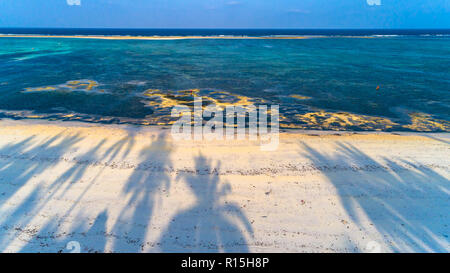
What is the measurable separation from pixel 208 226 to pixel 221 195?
1313 millimetres

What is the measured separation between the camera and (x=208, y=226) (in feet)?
20.6

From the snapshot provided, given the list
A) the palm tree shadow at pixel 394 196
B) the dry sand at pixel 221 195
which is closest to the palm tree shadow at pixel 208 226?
the dry sand at pixel 221 195

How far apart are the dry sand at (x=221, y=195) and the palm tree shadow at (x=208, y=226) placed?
1.1 inches

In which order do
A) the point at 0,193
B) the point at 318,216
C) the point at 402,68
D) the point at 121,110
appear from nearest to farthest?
the point at 318,216 < the point at 0,193 < the point at 121,110 < the point at 402,68

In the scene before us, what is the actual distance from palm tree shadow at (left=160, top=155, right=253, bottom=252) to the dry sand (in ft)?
0.09

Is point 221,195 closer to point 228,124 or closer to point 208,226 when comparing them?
point 208,226

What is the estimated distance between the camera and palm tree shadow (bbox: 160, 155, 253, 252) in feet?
18.8

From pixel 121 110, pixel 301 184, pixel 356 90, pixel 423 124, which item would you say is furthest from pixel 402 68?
pixel 121 110

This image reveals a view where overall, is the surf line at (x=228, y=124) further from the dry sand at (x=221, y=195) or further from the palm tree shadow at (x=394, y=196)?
the palm tree shadow at (x=394, y=196)

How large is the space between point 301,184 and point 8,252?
825cm

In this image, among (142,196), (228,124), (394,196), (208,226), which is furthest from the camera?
(228,124)

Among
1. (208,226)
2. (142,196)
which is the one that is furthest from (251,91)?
(208,226)

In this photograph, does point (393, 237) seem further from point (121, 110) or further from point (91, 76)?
point (91, 76)

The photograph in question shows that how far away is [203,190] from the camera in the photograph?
7641mm
